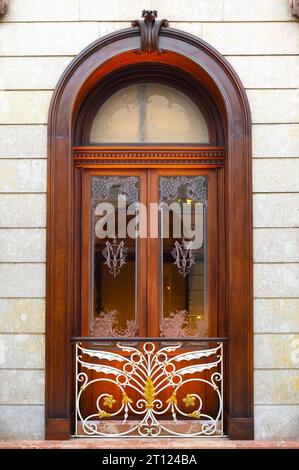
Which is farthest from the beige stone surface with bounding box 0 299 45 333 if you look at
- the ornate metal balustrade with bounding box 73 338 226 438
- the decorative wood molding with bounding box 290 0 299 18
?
the decorative wood molding with bounding box 290 0 299 18

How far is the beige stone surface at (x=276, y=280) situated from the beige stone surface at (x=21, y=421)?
8.48 ft

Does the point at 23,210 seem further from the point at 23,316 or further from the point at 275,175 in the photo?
the point at 275,175

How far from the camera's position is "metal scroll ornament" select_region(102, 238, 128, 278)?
7.05 meters

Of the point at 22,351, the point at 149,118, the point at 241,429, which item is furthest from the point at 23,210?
the point at 241,429

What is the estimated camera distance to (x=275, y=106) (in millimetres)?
6703

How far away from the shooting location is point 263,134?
6691 mm

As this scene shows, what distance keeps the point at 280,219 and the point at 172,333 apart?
1.71 meters

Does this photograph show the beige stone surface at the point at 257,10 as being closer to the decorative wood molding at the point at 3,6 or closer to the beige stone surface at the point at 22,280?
the decorative wood molding at the point at 3,6

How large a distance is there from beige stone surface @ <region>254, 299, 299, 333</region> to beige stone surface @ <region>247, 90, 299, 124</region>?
1.91m

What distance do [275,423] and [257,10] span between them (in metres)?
4.35

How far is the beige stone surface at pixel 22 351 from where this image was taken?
6516 millimetres

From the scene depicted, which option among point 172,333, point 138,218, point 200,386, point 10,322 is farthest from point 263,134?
point 10,322

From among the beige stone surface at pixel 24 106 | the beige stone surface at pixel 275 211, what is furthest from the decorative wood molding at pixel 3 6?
the beige stone surface at pixel 275 211

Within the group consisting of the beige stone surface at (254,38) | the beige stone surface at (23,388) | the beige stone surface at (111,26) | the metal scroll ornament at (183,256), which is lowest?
the beige stone surface at (23,388)
